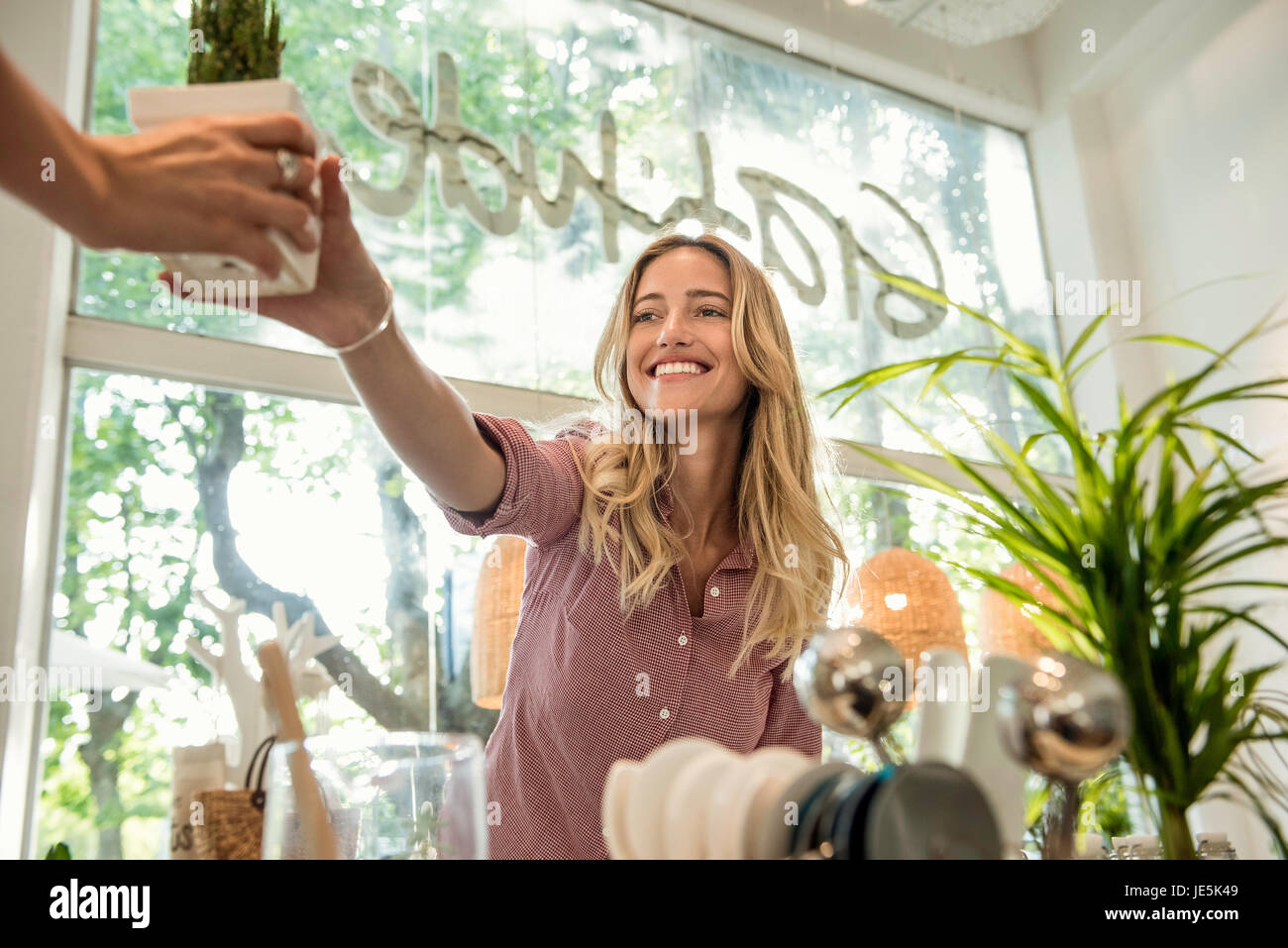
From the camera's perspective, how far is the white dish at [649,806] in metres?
0.52

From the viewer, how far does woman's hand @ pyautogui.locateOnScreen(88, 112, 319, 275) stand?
60cm

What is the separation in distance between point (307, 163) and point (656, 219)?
13.2ft

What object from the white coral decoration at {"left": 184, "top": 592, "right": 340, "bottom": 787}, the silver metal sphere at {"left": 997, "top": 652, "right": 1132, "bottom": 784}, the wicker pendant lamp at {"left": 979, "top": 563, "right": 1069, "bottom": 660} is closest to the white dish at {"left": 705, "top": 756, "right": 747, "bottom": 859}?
the silver metal sphere at {"left": 997, "top": 652, "right": 1132, "bottom": 784}

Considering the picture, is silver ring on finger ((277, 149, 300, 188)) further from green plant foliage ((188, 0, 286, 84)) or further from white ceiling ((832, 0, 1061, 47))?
Answer: white ceiling ((832, 0, 1061, 47))

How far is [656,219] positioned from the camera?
4.59 meters

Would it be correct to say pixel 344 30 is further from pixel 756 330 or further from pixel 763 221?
pixel 756 330

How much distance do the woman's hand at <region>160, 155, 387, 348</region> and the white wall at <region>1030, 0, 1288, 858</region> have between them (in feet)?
16.2

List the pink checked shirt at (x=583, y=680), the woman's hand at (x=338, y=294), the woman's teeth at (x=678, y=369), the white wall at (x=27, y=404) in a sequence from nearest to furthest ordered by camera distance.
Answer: the woman's hand at (x=338, y=294) < the pink checked shirt at (x=583, y=680) < the woman's teeth at (x=678, y=369) < the white wall at (x=27, y=404)

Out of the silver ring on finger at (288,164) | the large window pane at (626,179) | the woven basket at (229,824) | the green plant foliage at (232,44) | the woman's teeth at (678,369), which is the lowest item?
the woven basket at (229,824)

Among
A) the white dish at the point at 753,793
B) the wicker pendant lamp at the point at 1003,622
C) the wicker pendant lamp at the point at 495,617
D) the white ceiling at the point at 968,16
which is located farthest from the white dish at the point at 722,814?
the white ceiling at the point at 968,16

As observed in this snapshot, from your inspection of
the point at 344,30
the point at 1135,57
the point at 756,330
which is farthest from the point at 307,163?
the point at 1135,57

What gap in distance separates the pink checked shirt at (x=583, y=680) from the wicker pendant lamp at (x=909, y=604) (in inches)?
81.8

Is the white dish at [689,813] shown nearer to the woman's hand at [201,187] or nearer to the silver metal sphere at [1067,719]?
the silver metal sphere at [1067,719]

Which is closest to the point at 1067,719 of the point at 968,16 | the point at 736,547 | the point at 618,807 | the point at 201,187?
the point at 618,807
